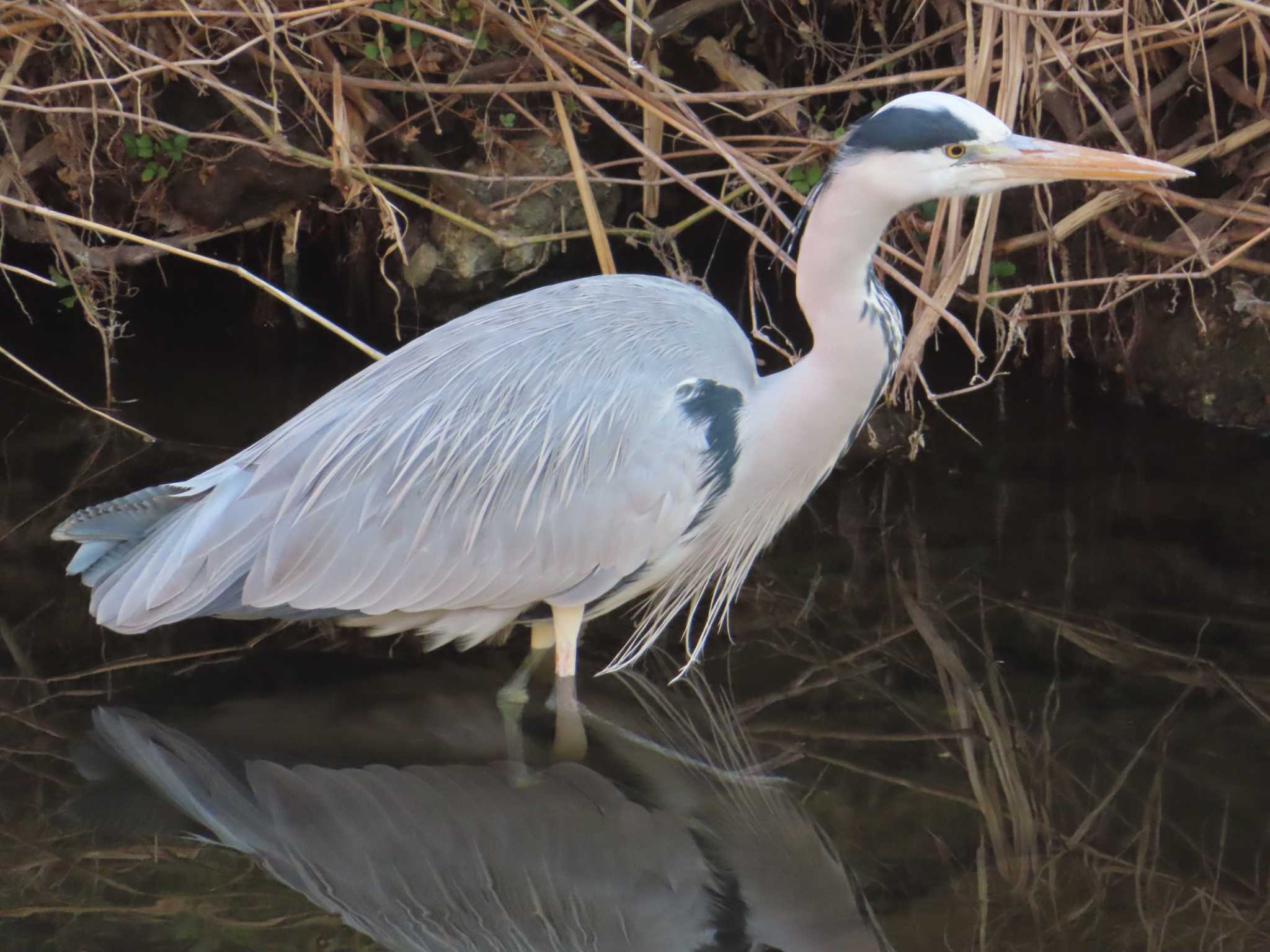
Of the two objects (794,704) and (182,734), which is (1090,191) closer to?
(794,704)

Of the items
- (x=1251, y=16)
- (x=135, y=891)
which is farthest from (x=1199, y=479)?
(x=135, y=891)

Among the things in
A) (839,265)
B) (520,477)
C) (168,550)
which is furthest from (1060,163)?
(168,550)

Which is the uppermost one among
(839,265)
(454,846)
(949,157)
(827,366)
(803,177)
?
(949,157)

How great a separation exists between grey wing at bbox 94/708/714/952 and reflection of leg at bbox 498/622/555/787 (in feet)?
0.11

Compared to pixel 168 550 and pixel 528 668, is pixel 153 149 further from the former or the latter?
pixel 528 668

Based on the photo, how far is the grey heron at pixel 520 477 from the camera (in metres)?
3.03

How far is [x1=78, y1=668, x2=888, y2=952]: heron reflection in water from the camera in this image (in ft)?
8.26

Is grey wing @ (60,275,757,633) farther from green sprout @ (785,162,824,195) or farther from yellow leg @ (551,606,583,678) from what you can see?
green sprout @ (785,162,824,195)

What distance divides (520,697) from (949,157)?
1448 mm

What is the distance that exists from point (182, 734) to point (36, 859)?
46 cm

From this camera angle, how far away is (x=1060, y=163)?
9.05 feet

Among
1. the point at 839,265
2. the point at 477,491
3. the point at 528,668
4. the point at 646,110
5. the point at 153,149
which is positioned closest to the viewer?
the point at 839,265

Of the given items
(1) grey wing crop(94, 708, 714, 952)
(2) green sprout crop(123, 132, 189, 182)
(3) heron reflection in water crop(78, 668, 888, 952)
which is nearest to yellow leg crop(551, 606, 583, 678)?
(3) heron reflection in water crop(78, 668, 888, 952)

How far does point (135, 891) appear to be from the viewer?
2561mm
